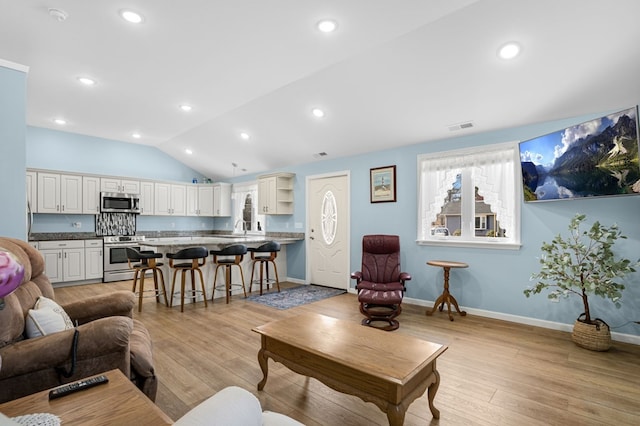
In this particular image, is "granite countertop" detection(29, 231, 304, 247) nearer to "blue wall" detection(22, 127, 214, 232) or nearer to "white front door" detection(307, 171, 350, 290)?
"blue wall" detection(22, 127, 214, 232)

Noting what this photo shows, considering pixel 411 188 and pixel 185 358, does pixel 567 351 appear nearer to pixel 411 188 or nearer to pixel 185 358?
pixel 411 188

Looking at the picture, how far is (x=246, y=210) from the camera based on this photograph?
768cm

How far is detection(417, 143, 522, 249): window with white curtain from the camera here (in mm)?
3873

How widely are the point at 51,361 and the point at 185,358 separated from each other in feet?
4.79

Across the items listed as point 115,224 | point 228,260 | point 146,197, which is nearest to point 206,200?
point 146,197

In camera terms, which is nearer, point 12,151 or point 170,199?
point 12,151

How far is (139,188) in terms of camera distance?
686 centimetres

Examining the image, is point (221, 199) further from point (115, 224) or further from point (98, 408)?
point (98, 408)

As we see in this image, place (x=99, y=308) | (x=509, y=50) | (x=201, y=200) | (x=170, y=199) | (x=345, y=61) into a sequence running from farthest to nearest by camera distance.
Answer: (x=201, y=200)
(x=170, y=199)
(x=345, y=61)
(x=509, y=50)
(x=99, y=308)

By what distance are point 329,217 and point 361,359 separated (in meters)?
4.12

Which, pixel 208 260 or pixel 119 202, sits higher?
pixel 119 202

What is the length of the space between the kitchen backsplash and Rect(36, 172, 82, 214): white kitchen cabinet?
19.8 inches

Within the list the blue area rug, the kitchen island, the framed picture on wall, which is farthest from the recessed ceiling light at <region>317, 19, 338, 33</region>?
the blue area rug

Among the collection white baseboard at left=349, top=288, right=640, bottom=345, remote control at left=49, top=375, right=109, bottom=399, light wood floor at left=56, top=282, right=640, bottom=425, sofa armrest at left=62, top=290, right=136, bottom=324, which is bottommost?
light wood floor at left=56, top=282, right=640, bottom=425
